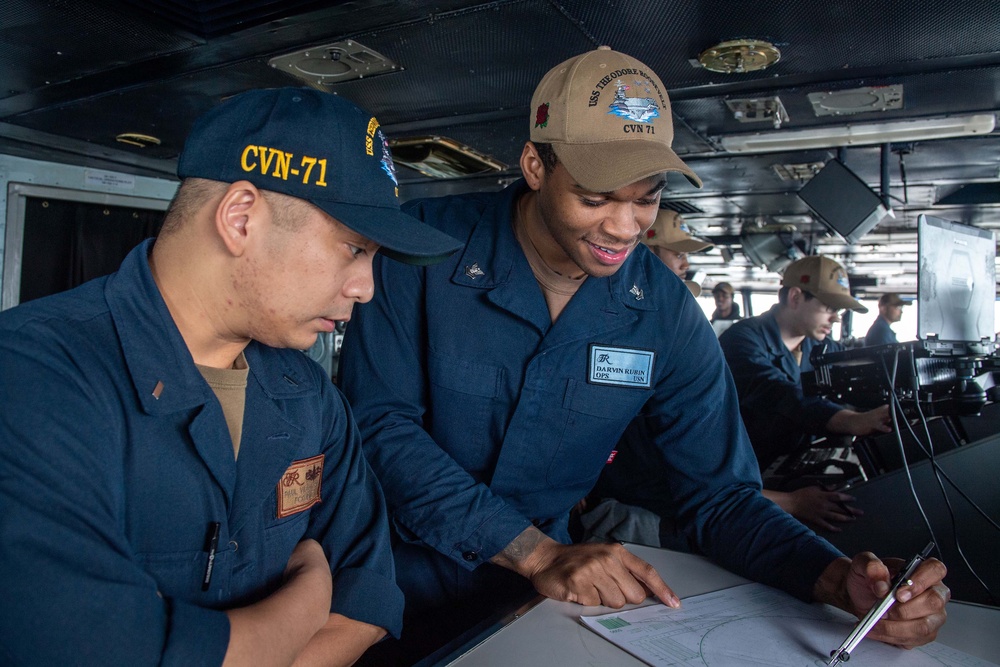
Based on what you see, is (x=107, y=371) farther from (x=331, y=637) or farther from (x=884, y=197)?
(x=884, y=197)

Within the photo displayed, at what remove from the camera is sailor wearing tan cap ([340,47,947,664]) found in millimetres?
1436

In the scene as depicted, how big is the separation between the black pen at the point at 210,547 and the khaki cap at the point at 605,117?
33.1 inches

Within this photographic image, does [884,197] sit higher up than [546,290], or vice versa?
[884,197]

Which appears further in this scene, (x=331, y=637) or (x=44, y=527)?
(x=331, y=637)

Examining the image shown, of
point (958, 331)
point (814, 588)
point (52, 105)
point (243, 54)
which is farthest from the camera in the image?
point (52, 105)

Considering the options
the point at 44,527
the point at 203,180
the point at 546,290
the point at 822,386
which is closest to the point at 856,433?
the point at 822,386

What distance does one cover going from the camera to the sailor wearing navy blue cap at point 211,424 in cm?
72

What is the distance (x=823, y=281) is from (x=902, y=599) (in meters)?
2.95

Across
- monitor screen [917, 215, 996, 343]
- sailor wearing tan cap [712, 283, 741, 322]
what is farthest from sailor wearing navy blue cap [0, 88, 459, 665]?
sailor wearing tan cap [712, 283, 741, 322]

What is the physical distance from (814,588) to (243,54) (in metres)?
2.95

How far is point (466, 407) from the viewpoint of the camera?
5.23 ft

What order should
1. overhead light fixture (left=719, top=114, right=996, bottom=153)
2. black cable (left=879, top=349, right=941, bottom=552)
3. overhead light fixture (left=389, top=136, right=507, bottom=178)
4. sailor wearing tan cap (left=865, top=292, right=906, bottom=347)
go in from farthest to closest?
1. sailor wearing tan cap (left=865, top=292, right=906, bottom=347)
2. overhead light fixture (left=389, top=136, right=507, bottom=178)
3. overhead light fixture (left=719, top=114, right=996, bottom=153)
4. black cable (left=879, top=349, right=941, bottom=552)

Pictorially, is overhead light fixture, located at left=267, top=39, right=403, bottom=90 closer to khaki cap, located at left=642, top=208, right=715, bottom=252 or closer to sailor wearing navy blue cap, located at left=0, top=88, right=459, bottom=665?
khaki cap, located at left=642, top=208, right=715, bottom=252

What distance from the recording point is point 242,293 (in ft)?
3.21
